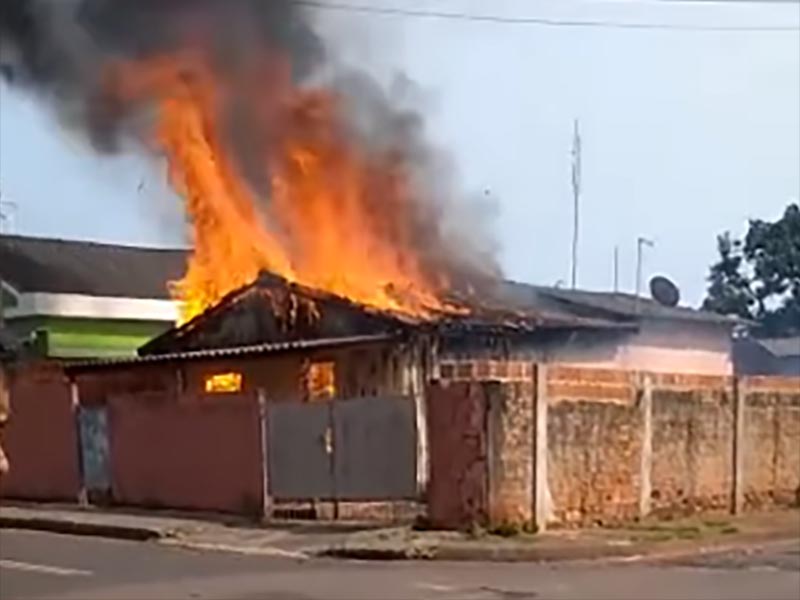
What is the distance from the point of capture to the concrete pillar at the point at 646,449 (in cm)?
2097

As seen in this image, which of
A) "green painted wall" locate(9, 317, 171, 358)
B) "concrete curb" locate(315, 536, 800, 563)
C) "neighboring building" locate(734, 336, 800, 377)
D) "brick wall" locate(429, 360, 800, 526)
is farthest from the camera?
"neighboring building" locate(734, 336, 800, 377)

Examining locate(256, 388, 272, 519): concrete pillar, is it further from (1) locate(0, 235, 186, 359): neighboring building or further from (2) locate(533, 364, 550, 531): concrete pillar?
(1) locate(0, 235, 186, 359): neighboring building

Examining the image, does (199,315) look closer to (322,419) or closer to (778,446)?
(322,419)

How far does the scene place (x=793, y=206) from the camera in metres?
49.4

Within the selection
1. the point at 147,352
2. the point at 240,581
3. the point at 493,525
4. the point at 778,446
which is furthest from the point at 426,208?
the point at 240,581

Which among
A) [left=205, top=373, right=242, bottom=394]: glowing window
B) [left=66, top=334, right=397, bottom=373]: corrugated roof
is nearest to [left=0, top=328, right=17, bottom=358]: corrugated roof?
[left=66, top=334, right=397, bottom=373]: corrugated roof

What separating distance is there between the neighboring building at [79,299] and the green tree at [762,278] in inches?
789

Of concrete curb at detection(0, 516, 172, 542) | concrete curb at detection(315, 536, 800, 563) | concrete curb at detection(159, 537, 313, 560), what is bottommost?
concrete curb at detection(0, 516, 172, 542)

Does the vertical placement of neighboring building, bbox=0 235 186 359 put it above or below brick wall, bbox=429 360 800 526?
above

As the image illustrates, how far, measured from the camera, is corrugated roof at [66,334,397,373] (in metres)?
24.4

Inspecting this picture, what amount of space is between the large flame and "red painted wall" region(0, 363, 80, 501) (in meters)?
3.91

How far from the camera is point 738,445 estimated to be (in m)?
22.7

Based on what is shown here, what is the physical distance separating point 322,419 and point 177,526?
2376mm

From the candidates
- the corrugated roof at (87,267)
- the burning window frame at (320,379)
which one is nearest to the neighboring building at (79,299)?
the corrugated roof at (87,267)
